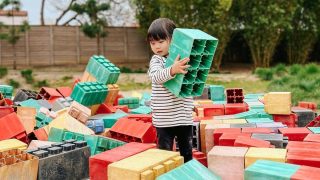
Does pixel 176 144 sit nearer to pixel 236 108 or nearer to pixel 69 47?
pixel 236 108

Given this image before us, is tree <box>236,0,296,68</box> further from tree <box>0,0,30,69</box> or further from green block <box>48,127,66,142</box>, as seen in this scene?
green block <box>48,127,66,142</box>

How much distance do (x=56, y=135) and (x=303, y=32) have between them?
1750cm

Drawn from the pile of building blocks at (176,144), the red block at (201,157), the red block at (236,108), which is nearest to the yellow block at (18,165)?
the pile of building blocks at (176,144)

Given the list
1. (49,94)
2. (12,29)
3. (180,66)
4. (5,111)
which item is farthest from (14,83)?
(180,66)

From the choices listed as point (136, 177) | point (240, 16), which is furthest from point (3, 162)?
point (240, 16)

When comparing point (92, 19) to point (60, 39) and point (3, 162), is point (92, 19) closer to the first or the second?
point (60, 39)

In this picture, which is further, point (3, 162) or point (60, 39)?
point (60, 39)

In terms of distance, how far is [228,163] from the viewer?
3438mm

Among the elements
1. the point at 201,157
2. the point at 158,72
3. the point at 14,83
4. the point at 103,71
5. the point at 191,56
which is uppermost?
the point at 191,56

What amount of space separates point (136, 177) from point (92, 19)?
17875mm

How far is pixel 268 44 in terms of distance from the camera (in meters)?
19.1

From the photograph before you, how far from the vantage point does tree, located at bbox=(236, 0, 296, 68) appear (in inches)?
731

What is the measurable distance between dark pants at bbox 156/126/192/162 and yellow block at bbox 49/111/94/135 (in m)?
1.30

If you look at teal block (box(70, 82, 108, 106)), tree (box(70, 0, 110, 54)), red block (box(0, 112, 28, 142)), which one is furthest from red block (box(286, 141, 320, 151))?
tree (box(70, 0, 110, 54))
